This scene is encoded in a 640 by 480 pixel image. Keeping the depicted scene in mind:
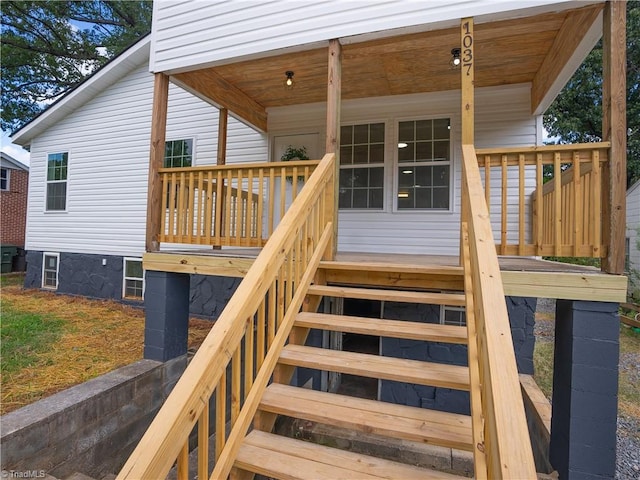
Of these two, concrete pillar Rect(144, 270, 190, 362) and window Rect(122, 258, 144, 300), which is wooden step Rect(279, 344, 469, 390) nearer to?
concrete pillar Rect(144, 270, 190, 362)

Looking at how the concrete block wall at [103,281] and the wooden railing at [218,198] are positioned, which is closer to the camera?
the wooden railing at [218,198]

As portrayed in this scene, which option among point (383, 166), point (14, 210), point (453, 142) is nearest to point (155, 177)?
point (383, 166)

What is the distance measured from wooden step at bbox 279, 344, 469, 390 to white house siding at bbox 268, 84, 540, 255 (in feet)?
10.0

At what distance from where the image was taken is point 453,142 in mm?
4879

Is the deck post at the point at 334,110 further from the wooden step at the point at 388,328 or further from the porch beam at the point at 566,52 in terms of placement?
the porch beam at the point at 566,52

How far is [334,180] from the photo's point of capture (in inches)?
125

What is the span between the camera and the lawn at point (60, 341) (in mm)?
3402

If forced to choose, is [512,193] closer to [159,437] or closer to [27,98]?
[159,437]

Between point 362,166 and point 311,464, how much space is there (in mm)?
4374

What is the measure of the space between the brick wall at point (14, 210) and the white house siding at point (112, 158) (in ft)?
22.6

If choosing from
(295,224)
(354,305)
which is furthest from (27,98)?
(295,224)

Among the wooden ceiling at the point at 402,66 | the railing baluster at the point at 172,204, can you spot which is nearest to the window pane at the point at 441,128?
the wooden ceiling at the point at 402,66

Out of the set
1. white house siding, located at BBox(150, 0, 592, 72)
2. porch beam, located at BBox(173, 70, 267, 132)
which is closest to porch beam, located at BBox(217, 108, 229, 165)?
porch beam, located at BBox(173, 70, 267, 132)

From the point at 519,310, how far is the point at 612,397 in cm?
226
